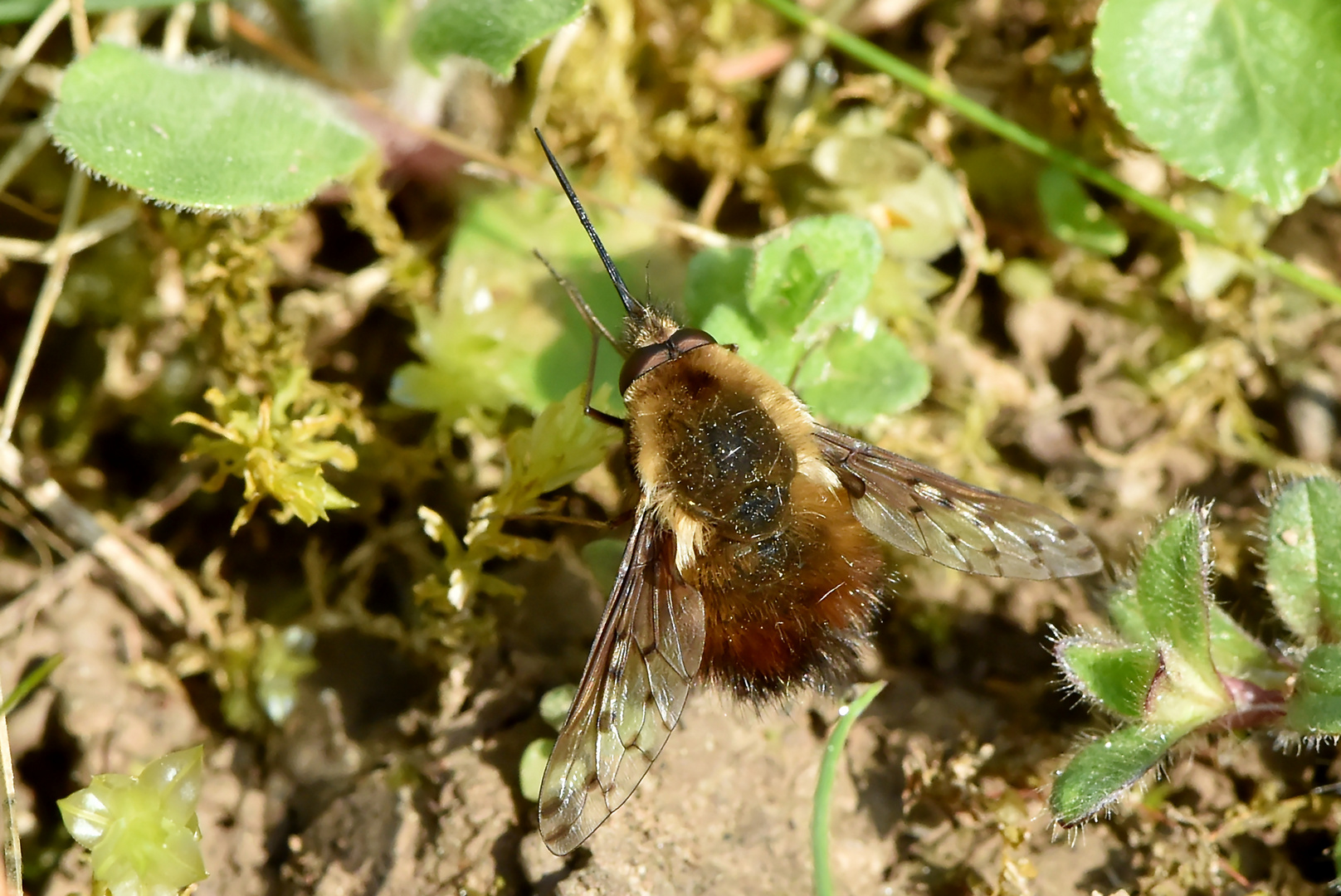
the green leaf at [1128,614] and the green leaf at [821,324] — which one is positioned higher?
the green leaf at [821,324]

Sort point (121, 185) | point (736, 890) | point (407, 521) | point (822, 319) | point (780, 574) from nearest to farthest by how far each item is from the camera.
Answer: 1. point (780, 574)
2. point (736, 890)
3. point (121, 185)
4. point (822, 319)
5. point (407, 521)

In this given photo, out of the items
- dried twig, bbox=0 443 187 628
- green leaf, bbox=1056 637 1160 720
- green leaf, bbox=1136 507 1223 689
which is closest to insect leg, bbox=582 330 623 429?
green leaf, bbox=1056 637 1160 720

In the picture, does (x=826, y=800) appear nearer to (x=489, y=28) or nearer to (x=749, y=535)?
(x=749, y=535)

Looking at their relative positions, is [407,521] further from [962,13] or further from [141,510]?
[962,13]

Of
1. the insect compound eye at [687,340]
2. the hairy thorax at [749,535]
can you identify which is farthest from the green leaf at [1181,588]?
the insect compound eye at [687,340]

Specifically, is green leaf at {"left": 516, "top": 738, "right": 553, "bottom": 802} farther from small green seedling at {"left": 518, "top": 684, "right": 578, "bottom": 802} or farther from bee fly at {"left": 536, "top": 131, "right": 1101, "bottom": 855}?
bee fly at {"left": 536, "top": 131, "right": 1101, "bottom": 855}

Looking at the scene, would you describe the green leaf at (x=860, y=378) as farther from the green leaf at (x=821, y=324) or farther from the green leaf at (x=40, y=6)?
the green leaf at (x=40, y=6)

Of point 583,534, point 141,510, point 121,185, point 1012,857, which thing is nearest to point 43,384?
point 141,510
